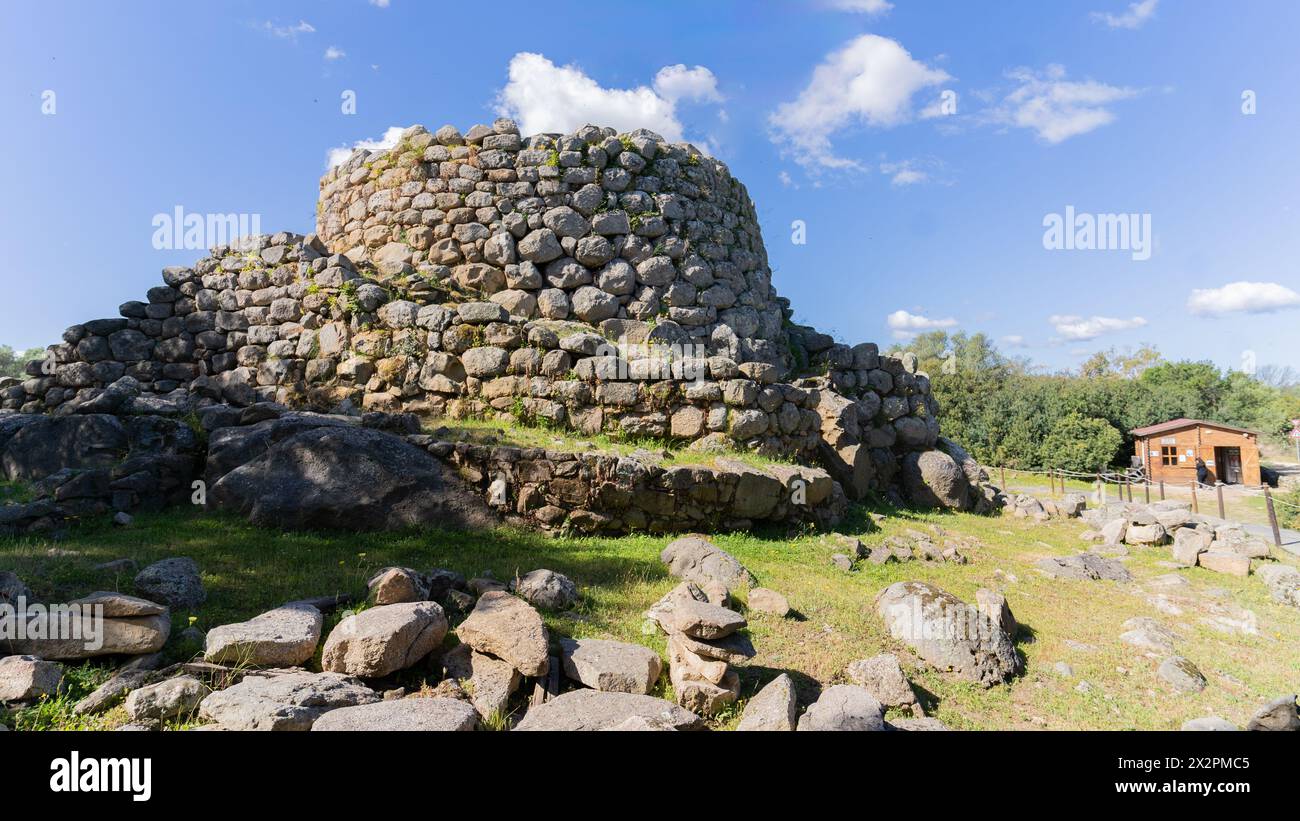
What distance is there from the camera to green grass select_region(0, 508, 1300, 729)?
444 centimetres

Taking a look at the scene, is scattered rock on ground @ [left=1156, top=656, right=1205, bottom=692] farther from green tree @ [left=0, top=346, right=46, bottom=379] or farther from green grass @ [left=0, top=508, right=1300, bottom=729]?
green tree @ [left=0, top=346, right=46, bottom=379]

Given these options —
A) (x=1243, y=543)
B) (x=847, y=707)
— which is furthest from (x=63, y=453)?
(x=1243, y=543)

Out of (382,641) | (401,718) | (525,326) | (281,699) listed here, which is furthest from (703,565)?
(525,326)

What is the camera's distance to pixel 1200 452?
2575 centimetres

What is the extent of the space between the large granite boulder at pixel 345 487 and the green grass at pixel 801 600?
0.25 metres

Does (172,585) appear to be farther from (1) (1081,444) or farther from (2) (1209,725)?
(1) (1081,444)

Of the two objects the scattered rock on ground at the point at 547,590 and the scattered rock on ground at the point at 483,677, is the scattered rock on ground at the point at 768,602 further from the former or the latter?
the scattered rock on ground at the point at 483,677

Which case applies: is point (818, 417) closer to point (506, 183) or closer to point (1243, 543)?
point (1243, 543)

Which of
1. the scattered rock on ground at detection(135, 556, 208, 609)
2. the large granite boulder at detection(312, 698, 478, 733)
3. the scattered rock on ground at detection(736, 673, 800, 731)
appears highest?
the scattered rock on ground at detection(135, 556, 208, 609)

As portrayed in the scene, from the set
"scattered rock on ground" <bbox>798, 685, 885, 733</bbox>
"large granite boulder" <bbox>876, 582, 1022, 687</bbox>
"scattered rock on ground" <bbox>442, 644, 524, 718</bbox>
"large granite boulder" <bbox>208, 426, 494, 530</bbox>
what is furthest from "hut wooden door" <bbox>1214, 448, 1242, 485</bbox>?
"scattered rock on ground" <bbox>442, 644, 524, 718</bbox>

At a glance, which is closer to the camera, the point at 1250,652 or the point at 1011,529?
the point at 1250,652

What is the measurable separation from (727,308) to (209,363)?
9731 millimetres

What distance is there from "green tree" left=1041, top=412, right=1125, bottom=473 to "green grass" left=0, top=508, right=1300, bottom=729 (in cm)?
2201
